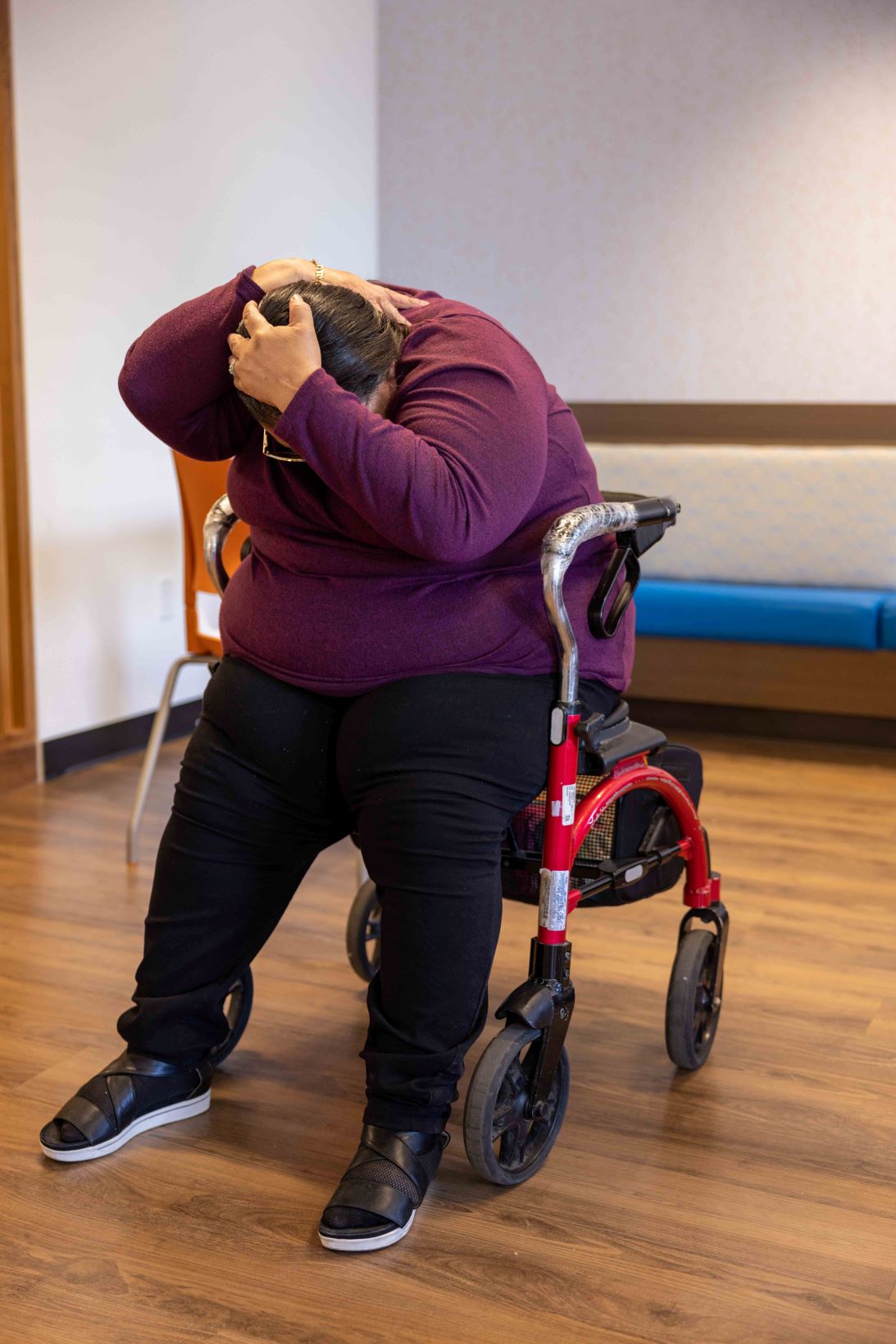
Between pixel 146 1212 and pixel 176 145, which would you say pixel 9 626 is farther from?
pixel 146 1212

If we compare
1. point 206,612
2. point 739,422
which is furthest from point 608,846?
point 739,422

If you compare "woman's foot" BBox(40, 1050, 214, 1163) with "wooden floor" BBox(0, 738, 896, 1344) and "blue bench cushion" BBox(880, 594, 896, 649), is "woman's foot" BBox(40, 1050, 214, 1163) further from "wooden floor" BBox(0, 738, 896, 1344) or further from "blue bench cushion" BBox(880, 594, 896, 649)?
"blue bench cushion" BBox(880, 594, 896, 649)

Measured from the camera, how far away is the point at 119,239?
11.0 feet

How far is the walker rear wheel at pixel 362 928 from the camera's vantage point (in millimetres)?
1936

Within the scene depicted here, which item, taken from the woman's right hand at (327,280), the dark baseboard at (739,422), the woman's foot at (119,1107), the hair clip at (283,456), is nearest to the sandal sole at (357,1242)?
the woman's foot at (119,1107)

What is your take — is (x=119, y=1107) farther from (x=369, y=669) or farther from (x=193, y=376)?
(x=193, y=376)

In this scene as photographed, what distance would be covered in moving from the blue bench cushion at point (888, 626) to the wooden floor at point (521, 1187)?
124cm

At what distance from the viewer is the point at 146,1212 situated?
1.39 m

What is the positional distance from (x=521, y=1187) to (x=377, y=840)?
0.42 meters

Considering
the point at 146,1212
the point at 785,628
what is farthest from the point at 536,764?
the point at 785,628

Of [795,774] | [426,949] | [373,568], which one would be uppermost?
[373,568]

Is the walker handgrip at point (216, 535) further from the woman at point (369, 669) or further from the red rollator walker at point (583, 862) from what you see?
the red rollator walker at point (583, 862)

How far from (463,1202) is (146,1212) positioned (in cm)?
33

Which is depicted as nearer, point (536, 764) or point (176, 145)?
point (536, 764)
